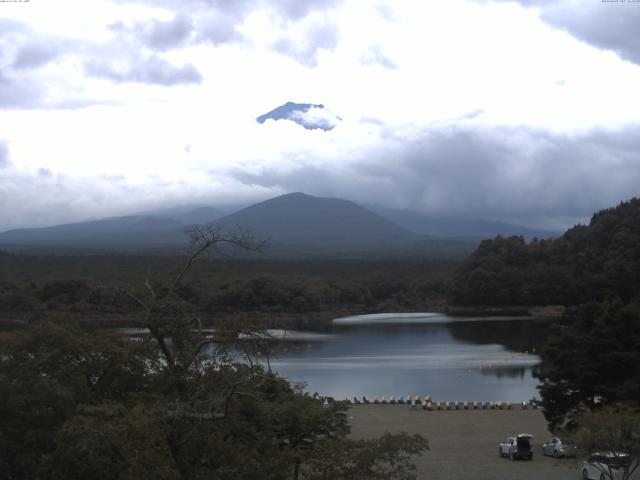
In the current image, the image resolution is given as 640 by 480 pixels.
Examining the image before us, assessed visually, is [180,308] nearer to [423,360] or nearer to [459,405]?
[459,405]

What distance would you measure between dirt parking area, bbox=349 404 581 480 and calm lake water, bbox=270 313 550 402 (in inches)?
131

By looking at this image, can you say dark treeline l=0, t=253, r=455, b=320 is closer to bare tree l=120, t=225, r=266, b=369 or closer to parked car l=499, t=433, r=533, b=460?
parked car l=499, t=433, r=533, b=460

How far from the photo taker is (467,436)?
1897cm

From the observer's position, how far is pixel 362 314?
66.4 m

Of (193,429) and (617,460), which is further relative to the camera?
(617,460)

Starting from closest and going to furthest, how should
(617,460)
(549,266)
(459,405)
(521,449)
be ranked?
1. (617,460)
2. (521,449)
3. (459,405)
4. (549,266)

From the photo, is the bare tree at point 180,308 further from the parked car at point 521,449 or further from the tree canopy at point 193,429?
the parked car at point 521,449

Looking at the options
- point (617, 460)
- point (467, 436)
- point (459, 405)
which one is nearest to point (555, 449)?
point (467, 436)

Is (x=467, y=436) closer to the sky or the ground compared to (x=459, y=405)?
closer to the sky

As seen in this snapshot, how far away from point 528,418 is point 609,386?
6639 millimetres

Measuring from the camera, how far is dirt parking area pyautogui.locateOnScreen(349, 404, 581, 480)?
14.6 meters

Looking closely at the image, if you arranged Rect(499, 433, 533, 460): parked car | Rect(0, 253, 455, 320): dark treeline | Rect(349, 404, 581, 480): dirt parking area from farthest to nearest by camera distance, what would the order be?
Rect(0, 253, 455, 320): dark treeline → Rect(499, 433, 533, 460): parked car → Rect(349, 404, 581, 480): dirt parking area

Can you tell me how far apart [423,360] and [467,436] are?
58.8 feet

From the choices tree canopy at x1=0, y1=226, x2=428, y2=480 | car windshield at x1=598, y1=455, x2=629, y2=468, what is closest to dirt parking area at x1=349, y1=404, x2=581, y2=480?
car windshield at x1=598, y1=455, x2=629, y2=468
